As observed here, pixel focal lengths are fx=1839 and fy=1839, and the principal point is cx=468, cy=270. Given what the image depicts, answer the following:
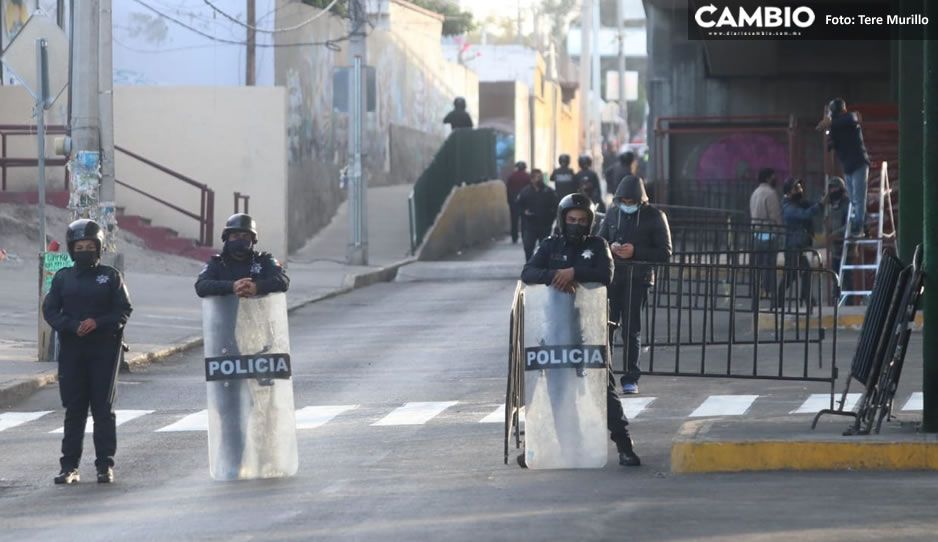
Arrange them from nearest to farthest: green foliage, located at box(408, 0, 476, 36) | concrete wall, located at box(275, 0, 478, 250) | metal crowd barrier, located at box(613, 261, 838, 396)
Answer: metal crowd barrier, located at box(613, 261, 838, 396) < concrete wall, located at box(275, 0, 478, 250) < green foliage, located at box(408, 0, 476, 36)

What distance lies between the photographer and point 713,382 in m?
16.3

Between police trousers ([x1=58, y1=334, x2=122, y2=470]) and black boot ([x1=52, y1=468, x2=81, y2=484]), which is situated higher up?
police trousers ([x1=58, y1=334, x2=122, y2=470])

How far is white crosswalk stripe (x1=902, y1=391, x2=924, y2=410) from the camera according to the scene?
46.0 feet

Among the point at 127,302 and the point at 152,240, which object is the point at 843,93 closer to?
the point at 152,240

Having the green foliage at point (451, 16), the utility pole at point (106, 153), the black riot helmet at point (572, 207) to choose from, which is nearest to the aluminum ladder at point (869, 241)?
the utility pole at point (106, 153)

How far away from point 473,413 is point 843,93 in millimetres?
24373

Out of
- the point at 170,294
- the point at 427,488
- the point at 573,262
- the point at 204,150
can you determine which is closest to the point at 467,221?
→ the point at 204,150

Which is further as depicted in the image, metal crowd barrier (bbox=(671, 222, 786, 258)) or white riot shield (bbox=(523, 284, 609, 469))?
metal crowd barrier (bbox=(671, 222, 786, 258))

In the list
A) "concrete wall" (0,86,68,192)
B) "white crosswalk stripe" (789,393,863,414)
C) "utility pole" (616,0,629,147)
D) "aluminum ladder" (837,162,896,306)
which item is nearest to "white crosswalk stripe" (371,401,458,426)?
"white crosswalk stripe" (789,393,863,414)

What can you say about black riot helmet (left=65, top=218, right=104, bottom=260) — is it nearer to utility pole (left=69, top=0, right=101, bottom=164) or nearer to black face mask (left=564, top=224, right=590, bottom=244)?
black face mask (left=564, top=224, right=590, bottom=244)

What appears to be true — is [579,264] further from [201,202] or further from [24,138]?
[24,138]

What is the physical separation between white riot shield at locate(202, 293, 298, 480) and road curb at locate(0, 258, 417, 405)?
17.9 ft

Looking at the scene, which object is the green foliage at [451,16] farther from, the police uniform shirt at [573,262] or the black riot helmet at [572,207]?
the police uniform shirt at [573,262]

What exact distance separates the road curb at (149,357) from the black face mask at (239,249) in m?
5.54
